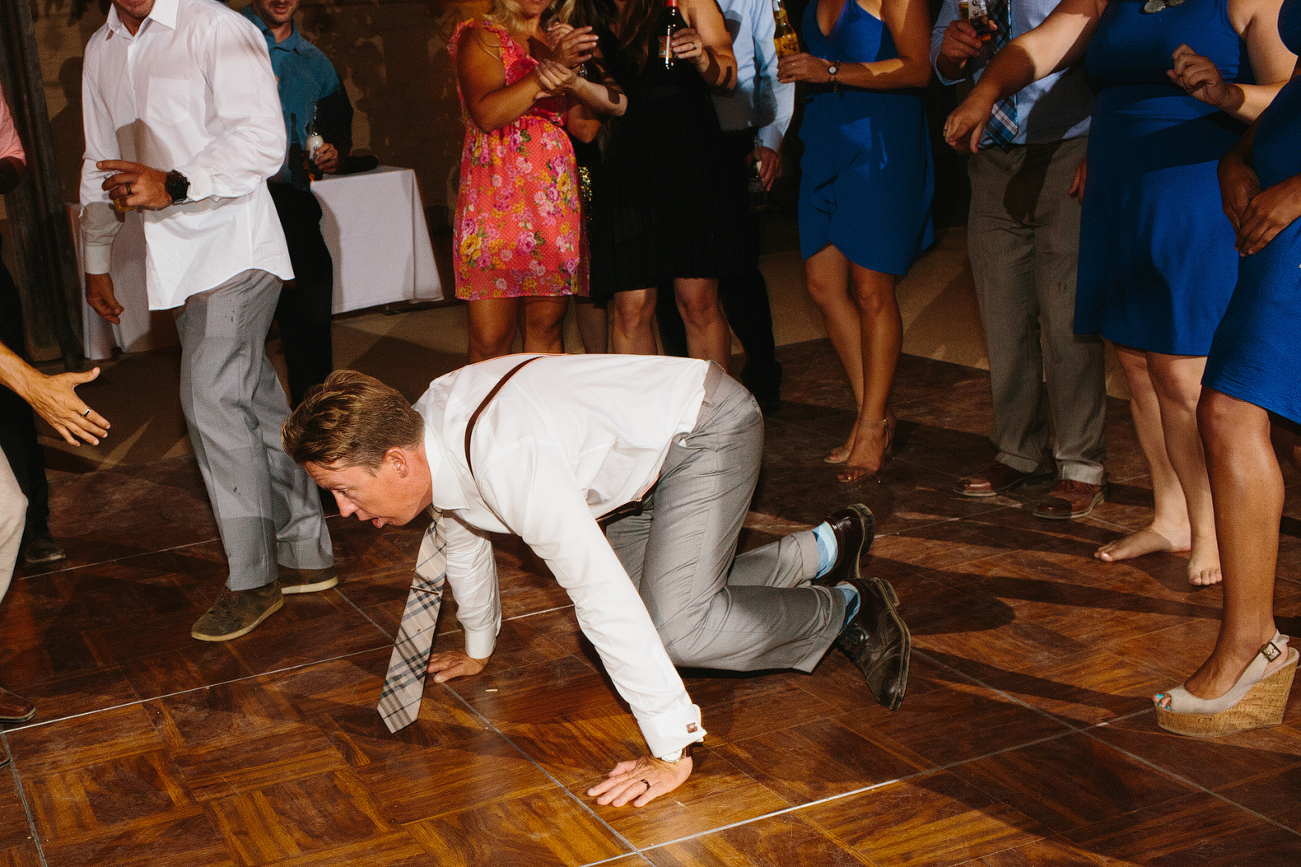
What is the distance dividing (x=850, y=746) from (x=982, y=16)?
2.04 metres

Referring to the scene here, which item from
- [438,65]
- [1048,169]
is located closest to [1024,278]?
[1048,169]

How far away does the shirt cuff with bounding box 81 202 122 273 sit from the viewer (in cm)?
311

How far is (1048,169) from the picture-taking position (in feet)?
11.4

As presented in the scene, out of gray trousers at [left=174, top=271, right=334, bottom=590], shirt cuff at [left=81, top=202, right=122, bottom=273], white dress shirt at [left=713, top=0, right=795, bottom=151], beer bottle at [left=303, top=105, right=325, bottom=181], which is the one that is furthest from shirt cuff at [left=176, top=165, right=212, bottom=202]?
white dress shirt at [left=713, top=0, right=795, bottom=151]

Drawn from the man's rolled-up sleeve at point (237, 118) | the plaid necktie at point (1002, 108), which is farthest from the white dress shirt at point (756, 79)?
the man's rolled-up sleeve at point (237, 118)

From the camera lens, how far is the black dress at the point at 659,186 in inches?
148

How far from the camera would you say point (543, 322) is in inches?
148

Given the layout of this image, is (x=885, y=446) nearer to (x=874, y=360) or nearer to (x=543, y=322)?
(x=874, y=360)

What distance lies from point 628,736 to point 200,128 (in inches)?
64.6

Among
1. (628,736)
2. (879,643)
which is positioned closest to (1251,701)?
(879,643)

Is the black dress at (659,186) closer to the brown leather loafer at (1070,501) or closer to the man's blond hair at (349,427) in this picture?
the brown leather loafer at (1070,501)

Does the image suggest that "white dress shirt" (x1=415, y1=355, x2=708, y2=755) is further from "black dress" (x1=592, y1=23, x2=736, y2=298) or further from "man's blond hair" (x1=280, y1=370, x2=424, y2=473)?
"black dress" (x1=592, y1=23, x2=736, y2=298)

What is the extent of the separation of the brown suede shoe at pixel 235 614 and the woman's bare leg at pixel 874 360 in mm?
1686

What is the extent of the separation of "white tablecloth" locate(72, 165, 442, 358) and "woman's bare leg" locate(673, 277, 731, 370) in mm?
1694
